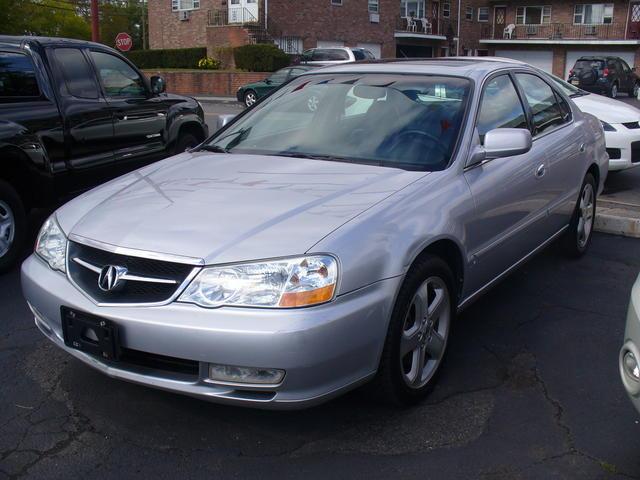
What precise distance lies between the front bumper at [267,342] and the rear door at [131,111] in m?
4.04

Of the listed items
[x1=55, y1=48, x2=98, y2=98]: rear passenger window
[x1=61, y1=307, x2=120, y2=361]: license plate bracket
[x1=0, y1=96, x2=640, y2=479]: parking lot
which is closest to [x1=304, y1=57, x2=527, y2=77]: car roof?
[x1=0, y1=96, x2=640, y2=479]: parking lot

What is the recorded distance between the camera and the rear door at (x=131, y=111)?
6.82 metres

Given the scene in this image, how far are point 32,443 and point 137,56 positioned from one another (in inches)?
1396

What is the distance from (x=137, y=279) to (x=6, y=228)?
3.02 meters

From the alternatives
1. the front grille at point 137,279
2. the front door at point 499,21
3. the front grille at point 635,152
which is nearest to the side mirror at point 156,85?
the front grille at point 137,279

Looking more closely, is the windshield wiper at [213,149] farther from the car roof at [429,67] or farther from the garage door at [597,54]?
the garage door at [597,54]

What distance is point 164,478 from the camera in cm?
290

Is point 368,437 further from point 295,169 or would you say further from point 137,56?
point 137,56

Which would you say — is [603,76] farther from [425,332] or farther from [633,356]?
[633,356]

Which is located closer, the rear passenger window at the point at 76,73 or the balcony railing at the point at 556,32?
the rear passenger window at the point at 76,73

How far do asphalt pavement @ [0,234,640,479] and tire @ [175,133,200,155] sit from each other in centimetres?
391

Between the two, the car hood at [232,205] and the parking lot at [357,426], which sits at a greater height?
the car hood at [232,205]

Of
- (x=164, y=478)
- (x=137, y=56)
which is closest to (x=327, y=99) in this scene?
(x=164, y=478)

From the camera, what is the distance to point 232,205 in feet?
10.9
